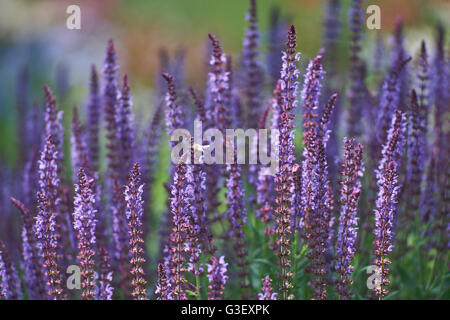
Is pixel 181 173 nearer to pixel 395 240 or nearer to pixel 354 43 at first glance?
pixel 395 240

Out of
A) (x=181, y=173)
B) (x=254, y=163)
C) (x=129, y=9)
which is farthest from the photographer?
(x=129, y=9)

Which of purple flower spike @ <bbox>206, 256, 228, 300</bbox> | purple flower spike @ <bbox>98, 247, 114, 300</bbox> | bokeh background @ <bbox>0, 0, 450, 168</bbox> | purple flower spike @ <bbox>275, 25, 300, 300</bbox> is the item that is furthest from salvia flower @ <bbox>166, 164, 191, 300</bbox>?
bokeh background @ <bbox>0, 0, 450, 168</bbox>

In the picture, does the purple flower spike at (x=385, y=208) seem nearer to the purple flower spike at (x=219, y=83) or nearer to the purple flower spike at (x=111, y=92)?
the purple flower spike at (x=219, y=83)

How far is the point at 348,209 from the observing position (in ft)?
11.1

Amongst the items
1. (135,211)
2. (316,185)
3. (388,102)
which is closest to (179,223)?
(135,211)

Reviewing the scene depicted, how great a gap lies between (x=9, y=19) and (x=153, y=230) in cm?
847

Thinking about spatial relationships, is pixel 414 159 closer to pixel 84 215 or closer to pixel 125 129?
pixel 125 129

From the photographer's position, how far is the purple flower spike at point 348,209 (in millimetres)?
3291

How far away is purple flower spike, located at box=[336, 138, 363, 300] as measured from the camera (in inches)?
130

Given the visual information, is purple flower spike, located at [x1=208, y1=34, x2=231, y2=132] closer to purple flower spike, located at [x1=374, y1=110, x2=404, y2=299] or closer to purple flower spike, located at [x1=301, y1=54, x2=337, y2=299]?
purple flower spike, located at [x1=301, y1=54, x2=337, y2=299]

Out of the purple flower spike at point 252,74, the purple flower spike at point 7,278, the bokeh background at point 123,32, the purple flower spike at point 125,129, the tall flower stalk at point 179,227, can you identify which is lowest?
the purple flower spike at point 7,278

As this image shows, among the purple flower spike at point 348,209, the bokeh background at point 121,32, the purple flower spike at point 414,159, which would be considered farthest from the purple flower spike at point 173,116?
the bokeh background at point 121,32

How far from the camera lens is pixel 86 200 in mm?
3242
